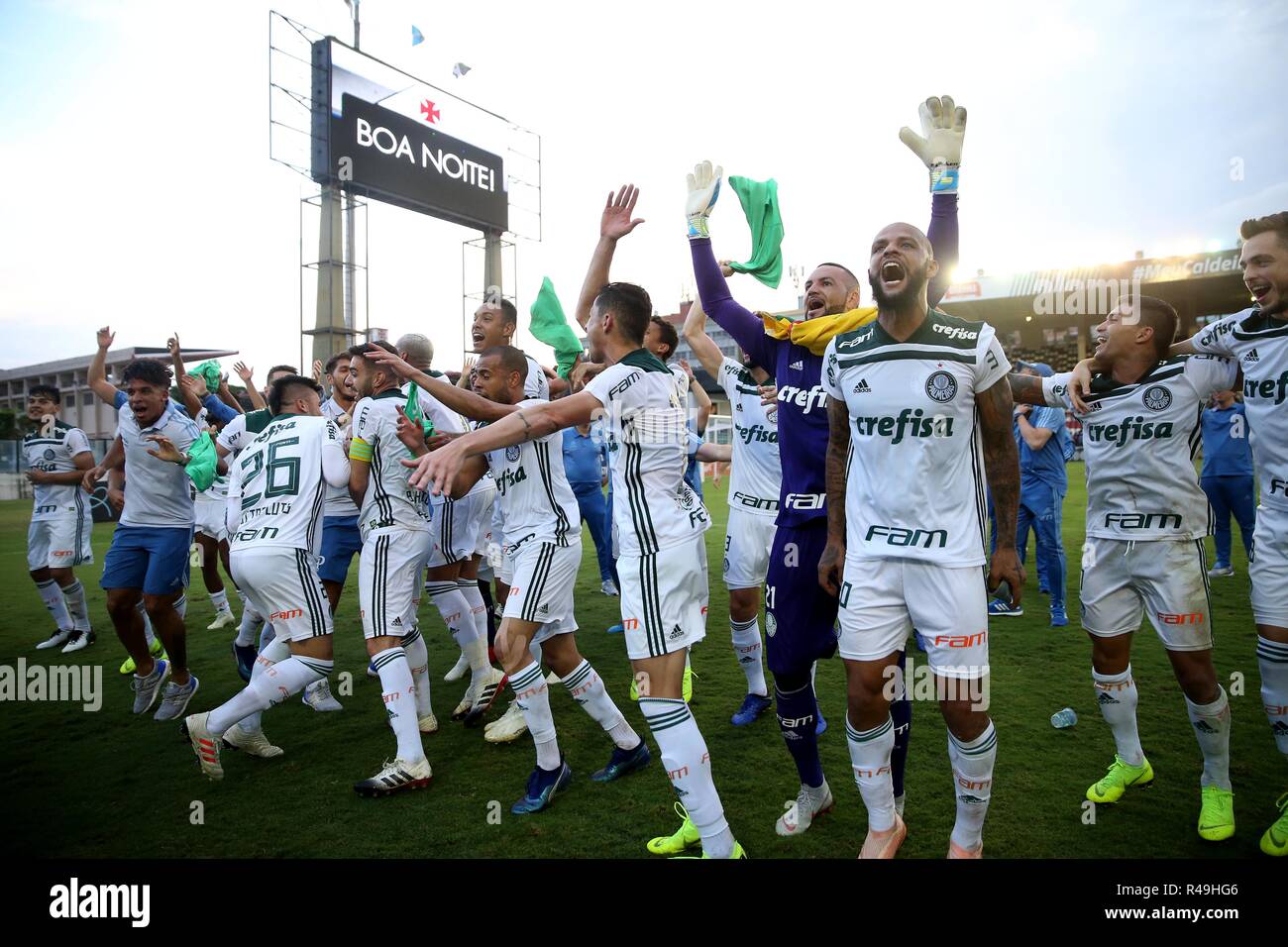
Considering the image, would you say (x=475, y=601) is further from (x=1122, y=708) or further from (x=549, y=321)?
(x=1122, y=708)

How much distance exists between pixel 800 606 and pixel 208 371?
6805 millimetres

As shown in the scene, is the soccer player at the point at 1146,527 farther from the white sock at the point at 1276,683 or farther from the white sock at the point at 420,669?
the white sock at the point at 420,669

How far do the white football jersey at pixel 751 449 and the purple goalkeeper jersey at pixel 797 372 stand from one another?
1.30 meters

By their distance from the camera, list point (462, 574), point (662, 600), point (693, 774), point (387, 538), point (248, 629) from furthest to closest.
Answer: point (248, 629) → point (462, 574) → point (387, 538) → point (662, 600) → point (693, 774)

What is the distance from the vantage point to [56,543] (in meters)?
8.07

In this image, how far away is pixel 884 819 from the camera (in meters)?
3.20

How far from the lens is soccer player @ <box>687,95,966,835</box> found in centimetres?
346

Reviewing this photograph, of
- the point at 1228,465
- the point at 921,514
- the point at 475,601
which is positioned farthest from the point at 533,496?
the point at 1228,465

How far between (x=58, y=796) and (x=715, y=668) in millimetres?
4543

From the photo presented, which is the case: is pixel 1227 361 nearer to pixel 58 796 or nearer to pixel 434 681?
pixel 434 681

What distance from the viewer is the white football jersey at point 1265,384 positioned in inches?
135

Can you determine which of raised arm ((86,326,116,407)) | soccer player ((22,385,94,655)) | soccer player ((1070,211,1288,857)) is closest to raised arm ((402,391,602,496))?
soccer player ((1070,211,1288,857))

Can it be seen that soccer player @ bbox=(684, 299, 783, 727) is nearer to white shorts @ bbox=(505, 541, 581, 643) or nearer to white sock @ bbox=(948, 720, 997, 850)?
→ white shorts @ bbox=(505, 541, 581, 643)
